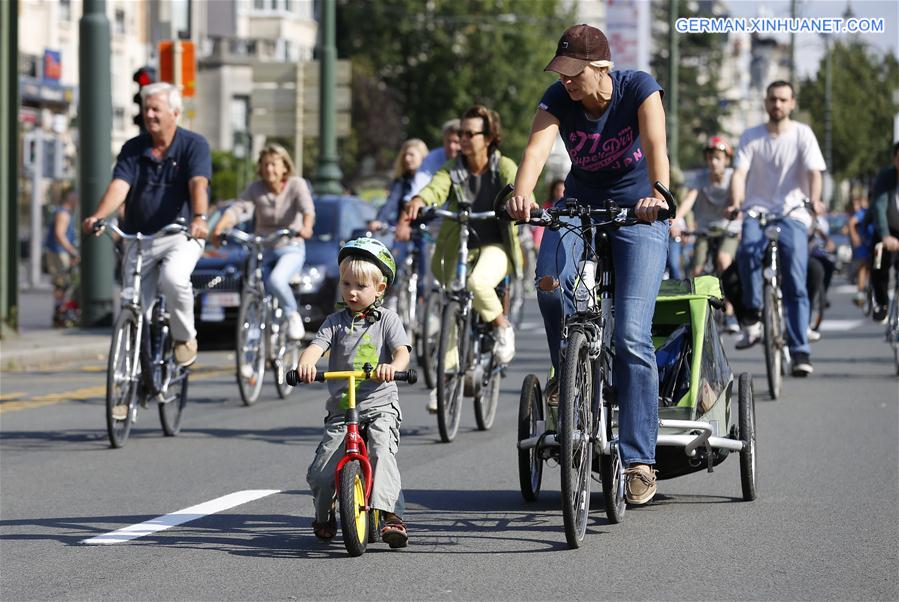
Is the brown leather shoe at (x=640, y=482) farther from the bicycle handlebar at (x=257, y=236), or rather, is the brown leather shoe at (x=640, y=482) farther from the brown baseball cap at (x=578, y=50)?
the bicycle handlebar at (x=257, y=236)

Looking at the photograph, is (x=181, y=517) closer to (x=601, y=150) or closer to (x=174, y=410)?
(x=601, y=150)

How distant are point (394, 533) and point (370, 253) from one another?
40.8 inches

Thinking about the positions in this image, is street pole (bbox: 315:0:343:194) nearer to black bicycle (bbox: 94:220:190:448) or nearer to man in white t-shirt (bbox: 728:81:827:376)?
man in white t-shirt (bbox: 728:81:827:376)

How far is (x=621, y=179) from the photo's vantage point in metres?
7.29

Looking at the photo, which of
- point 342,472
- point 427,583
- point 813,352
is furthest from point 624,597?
point 813,352

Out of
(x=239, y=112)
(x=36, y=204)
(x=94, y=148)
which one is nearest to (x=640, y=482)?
(x=94, y=148)

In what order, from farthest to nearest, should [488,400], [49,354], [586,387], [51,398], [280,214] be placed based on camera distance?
[49,354] < [280,214] < [51,398] < [488,400] < [586,387]

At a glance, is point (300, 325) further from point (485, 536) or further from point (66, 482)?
point (485, 536)

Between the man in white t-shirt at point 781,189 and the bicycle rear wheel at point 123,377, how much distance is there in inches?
174

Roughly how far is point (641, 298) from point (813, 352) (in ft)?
35.7

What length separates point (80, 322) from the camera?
1880 cm

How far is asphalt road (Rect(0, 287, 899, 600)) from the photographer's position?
6027 millimetres

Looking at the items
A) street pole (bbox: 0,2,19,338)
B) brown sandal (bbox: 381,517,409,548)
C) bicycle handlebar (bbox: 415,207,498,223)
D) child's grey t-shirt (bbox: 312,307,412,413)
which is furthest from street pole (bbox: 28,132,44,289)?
brown sandal (bbox: 381,517,409,548)

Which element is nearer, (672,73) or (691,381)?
(691,381)
